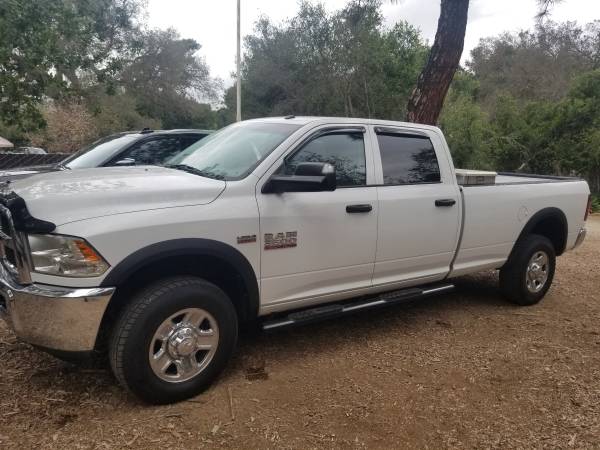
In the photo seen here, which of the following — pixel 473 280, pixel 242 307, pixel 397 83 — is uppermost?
pixel 397 83

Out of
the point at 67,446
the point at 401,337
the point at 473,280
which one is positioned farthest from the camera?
the point at 473,280

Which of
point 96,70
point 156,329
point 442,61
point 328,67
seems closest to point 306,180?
point 156,329

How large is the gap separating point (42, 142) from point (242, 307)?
28953mm

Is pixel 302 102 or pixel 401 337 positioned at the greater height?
pixel 302 102

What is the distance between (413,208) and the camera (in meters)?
4.29

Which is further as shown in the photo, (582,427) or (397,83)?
(397,83)

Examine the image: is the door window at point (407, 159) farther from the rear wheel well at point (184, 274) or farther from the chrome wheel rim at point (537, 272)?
the chrome wheel rim at point (537, 272)

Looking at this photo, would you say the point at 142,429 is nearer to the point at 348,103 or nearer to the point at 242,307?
the point at 242,307

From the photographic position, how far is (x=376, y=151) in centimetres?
423

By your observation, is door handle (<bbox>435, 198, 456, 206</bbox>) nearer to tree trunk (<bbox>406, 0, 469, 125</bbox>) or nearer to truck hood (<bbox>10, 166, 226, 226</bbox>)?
truck hood (<bbox>10, 166, 226, 226</bbox>)

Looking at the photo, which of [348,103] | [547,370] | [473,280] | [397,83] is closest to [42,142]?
[348,103]

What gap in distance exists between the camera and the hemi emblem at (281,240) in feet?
11.5

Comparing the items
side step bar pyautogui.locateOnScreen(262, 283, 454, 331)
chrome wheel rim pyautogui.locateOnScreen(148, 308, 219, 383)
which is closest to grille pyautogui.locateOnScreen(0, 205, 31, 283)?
chrome wheel rim pyautogui.locateOnScreen(148, 308, 219, 383)

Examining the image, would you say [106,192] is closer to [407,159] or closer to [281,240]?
[281,240]
